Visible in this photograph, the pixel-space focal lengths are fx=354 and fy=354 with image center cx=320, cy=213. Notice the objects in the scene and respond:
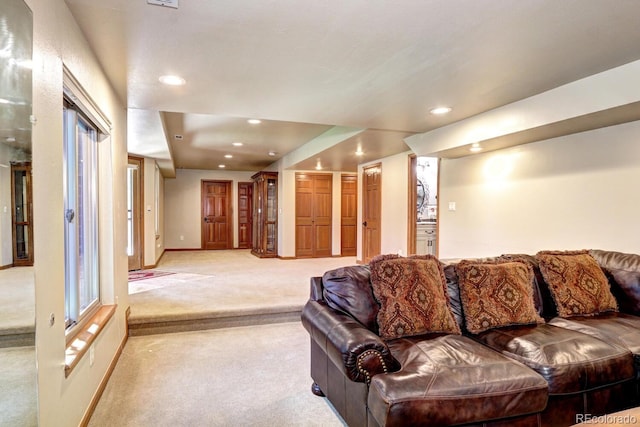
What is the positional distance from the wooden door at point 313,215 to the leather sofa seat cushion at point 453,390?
6410mm

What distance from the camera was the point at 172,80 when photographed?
2.59 m

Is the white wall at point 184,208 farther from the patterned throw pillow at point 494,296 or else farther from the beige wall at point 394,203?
the patterned throw pillow at point 494,296

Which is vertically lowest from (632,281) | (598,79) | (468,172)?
(632,281)

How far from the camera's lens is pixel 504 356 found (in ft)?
5.99

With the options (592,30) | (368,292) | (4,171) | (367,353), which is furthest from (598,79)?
(4,171)

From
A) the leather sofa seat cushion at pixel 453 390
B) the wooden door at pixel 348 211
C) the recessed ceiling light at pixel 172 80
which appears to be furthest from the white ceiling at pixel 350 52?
the wooden door at pixel 348 211

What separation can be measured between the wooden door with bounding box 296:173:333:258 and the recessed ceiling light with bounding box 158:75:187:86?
5.35 m

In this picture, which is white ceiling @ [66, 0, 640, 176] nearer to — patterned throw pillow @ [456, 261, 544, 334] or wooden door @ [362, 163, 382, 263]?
patterned throw pillow @ [456, 261, 544, 334]

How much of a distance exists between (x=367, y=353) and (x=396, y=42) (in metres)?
1.67

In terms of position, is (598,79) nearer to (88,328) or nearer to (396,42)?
(396,42)

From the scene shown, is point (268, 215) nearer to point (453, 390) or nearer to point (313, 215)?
point (313, 215)

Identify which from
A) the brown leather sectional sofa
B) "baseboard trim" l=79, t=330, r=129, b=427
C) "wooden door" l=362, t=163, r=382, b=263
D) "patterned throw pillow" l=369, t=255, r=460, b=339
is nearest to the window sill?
"baseboard trim" l=79, t=330, r=129, b=427

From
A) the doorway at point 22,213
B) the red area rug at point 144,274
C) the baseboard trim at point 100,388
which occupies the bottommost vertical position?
the baseboard trim at point 100,388

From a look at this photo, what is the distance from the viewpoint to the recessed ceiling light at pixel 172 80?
2.54 m
